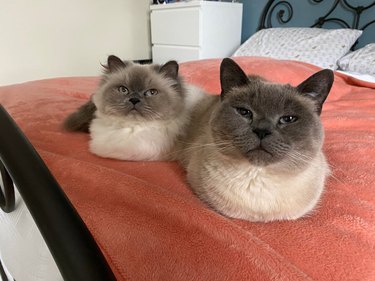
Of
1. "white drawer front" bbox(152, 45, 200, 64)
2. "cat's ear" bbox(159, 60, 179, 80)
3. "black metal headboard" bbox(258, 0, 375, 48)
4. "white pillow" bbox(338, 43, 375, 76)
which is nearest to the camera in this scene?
"cat's ear" bbox(159, 60, 179, 80)

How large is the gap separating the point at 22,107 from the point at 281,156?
3.82 ft

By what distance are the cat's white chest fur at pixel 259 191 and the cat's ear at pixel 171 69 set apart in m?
0.47

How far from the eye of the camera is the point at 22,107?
1343mm

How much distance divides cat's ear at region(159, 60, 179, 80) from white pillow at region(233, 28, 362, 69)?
1.70 m

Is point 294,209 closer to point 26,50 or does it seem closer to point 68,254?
point 68,254

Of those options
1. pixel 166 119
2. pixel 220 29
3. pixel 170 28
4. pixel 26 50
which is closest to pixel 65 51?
pixel 26 50

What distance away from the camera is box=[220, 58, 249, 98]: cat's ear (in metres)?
0.80

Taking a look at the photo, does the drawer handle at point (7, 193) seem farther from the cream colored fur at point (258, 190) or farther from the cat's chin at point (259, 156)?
the cat's chin at point (259, 156)

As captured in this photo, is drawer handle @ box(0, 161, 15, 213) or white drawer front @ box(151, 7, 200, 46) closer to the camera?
drawer handle @ box(0, 161, 15, 213)

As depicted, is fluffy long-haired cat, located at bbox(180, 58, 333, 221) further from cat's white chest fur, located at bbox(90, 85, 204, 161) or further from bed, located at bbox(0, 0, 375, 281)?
cat's white chest fur, located at bbox(90, 85, 204, 161)

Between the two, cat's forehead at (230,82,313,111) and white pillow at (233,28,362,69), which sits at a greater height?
cat's forehead at (230,82,313,111)

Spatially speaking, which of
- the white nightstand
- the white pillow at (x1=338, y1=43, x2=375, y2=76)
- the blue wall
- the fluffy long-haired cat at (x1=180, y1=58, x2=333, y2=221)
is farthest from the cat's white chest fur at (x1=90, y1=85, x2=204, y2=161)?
the blue wall

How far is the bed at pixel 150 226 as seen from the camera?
19.7 inches

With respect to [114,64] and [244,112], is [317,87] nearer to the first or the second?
[244,112]
